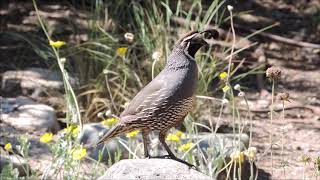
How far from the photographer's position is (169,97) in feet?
13.8

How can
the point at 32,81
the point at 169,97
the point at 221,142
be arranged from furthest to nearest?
the point at 32,81 → the point at 221,142 → the point at 169,97

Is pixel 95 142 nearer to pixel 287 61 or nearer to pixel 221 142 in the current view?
pixel 221 142

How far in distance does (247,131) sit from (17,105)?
2.23m

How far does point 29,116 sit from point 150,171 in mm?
3062

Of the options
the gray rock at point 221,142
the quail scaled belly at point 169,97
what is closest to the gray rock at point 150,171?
the quail scaled belly at point 169,97

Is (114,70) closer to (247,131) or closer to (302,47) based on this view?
(247,131)

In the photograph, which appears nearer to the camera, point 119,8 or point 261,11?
point 119,8

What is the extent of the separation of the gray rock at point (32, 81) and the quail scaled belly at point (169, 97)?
2.94 metres

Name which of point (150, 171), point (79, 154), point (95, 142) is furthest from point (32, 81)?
point (150, 171)

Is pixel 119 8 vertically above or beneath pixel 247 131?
above

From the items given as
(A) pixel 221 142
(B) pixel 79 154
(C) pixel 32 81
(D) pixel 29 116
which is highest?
(B) pixel 79 154

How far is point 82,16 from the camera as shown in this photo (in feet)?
28.9

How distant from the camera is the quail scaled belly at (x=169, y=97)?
165 inches

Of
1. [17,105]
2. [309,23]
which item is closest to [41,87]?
[17,105]
